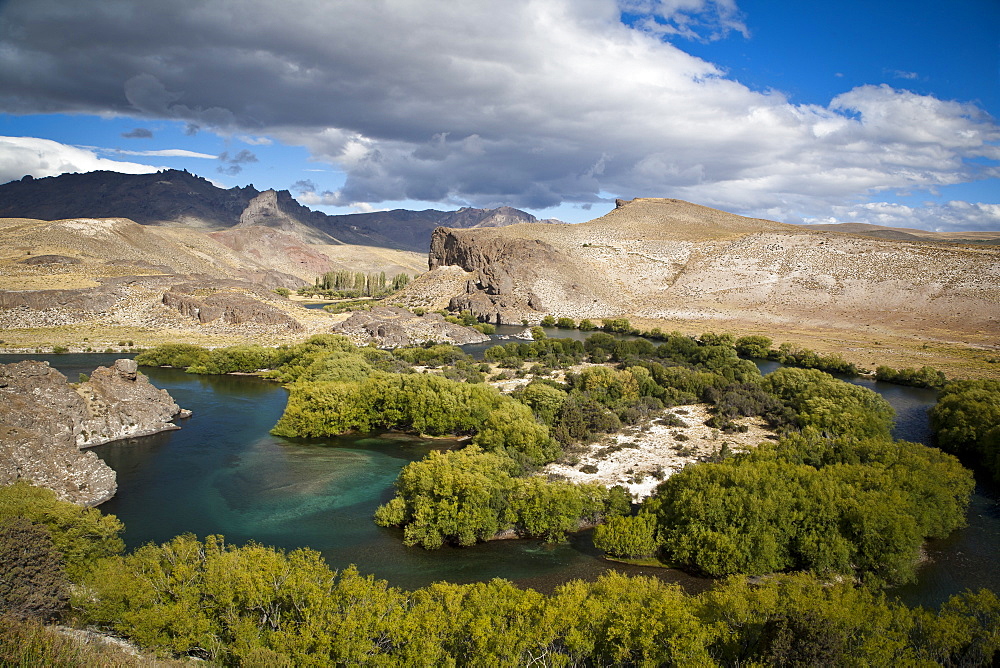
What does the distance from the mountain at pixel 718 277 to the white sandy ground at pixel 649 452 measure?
60.0 m

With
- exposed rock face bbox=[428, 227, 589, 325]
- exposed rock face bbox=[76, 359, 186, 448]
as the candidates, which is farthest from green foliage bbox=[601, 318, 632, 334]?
exposed rock face bbox=[76, 359, 186, 448]

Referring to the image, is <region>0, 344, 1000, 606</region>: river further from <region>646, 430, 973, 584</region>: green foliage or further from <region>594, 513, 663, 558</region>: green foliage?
<region>646, 430, 973, 584</region>: green foliage

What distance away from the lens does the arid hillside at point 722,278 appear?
90.5 metres

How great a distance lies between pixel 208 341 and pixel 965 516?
7375cm

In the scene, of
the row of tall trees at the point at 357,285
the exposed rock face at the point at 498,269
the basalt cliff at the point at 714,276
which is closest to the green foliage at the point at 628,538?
the basalt cliff at the point at 714,276

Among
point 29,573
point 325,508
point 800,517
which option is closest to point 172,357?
point 325,508

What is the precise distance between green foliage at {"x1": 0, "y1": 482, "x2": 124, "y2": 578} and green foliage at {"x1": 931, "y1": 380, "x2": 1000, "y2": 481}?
43.0 metres

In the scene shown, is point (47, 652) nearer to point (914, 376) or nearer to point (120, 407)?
point (120, 407)

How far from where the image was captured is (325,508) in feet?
96.0

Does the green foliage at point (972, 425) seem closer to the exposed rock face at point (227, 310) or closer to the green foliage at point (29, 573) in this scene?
the green foliage at point (29, 573)

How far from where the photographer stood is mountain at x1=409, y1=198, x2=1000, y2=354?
91.5 meters

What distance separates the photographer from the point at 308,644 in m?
15.0

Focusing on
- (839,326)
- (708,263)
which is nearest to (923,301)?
(839,326)

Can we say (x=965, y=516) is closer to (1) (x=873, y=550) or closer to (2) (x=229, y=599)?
(1) (x=873, y=550)
